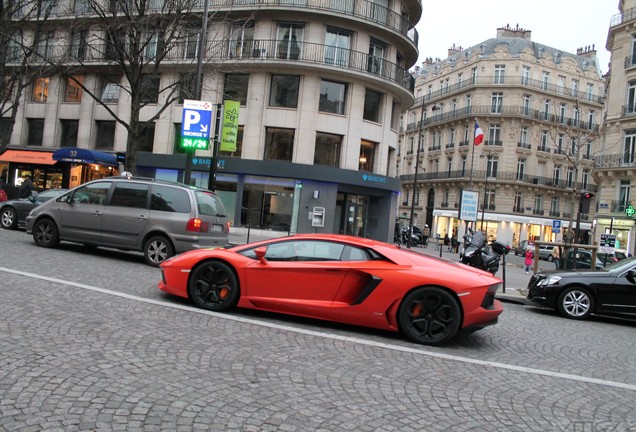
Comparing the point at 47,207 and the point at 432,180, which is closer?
the point at 47,207

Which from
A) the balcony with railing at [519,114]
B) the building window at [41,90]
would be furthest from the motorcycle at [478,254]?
the balcony with railing at [519,114]

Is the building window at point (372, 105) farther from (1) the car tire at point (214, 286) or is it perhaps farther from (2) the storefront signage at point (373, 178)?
(1) the car tire at point (214, 286)

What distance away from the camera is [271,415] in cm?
337

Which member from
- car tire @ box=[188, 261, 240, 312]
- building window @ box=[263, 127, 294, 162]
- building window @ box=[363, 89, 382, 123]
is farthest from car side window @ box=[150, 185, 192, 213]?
building window @ box=[363, 89, 382, 123]

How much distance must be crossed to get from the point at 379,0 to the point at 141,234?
22710 mm

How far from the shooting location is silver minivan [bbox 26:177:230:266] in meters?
10.2

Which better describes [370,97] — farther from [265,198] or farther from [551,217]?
[551,217]

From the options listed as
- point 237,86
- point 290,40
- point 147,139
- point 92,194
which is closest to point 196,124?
point 92,194

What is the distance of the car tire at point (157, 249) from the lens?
1019 cm

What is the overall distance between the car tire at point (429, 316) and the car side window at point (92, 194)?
7869mm

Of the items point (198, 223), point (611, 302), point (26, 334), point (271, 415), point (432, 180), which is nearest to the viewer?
point (271, 415)

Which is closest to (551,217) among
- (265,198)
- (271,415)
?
(265,198)

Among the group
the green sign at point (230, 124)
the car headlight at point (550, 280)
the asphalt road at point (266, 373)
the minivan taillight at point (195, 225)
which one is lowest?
the asphalt road at point (266, 373)

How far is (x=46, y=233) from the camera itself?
11094 millimetres
